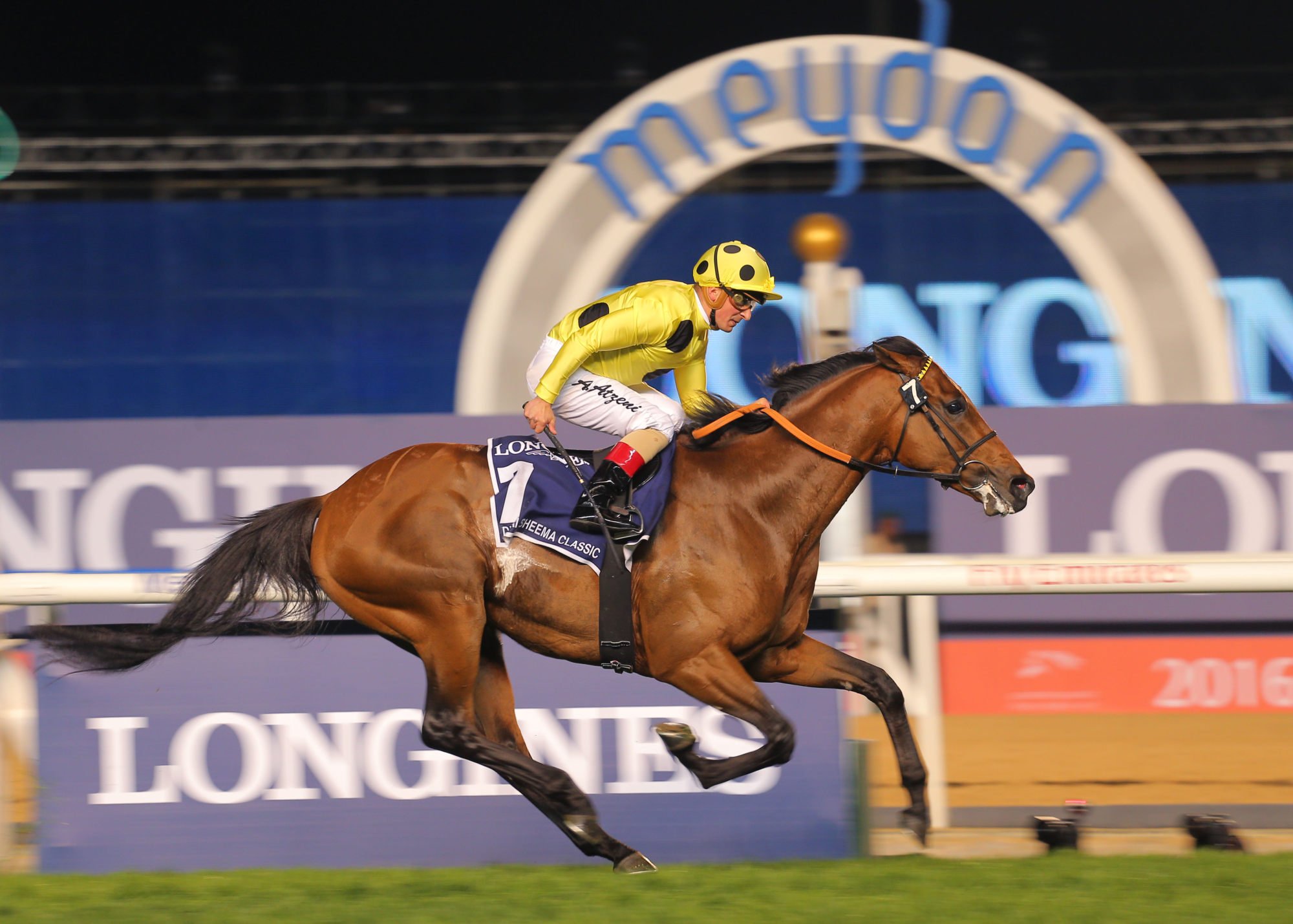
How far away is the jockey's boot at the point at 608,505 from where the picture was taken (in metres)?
4.18

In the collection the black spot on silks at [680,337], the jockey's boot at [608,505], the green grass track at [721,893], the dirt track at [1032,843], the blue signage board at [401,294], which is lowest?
the dirt track at [1032,843]

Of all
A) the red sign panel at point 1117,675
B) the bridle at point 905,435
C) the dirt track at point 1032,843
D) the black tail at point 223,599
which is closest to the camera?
the bridle at point 905,435

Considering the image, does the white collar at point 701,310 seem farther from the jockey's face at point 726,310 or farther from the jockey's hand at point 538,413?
the jockey's hand at point 538,413

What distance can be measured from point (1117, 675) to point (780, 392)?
1.70 metres

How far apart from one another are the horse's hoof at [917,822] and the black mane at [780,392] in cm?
117

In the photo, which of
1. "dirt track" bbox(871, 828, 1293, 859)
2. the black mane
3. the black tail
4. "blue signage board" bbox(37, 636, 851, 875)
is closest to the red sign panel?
"dirt track" bbox(871, 828, 1293, 859)

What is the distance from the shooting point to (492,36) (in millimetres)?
11953

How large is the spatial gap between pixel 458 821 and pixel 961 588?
173cm

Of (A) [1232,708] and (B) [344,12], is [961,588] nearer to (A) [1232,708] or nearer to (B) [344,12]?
(A) [1232,708]

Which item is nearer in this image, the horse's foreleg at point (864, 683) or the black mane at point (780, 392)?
the horse's foreleg at point (864, 683)

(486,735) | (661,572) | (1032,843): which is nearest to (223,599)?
(486,735)

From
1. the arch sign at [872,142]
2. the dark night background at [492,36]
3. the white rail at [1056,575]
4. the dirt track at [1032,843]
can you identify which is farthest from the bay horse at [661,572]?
the dark night background at [492,36]

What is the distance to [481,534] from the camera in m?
4.36

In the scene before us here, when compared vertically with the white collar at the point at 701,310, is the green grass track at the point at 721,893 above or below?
below
